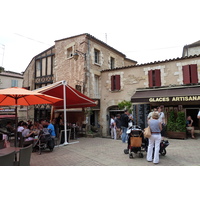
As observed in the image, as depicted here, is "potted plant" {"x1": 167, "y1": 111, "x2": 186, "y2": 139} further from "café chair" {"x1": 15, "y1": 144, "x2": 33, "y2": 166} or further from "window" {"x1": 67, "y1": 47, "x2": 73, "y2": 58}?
"window" {"x1": 67, "y1": 47, "x2": 73, "y2": 58}

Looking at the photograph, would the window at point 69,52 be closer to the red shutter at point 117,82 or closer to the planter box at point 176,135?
the red shutter at point 117,82

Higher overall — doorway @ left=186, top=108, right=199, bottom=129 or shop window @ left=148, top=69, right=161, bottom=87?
shop window @ left=148, top=69, right=161, bottom=87

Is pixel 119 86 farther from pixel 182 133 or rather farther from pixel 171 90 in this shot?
pixel 182 133

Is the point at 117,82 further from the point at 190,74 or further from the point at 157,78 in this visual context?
the point at 190,74

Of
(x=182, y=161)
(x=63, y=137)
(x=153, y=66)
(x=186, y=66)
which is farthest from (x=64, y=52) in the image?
(x=182, y=161)

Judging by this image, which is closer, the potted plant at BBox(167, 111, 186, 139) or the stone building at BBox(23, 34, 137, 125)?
the potted plant at BBox(167, 111, 186, 139)

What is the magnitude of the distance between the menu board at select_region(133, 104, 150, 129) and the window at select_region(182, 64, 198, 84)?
2.81 meters

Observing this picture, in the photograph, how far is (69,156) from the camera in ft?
16.4

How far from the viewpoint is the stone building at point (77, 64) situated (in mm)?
11867

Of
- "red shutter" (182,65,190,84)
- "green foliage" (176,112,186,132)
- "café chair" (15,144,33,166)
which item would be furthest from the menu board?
"café chair" (15,144,33,166)

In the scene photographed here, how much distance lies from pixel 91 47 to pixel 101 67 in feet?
5.87

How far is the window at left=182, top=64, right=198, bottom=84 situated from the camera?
948cm

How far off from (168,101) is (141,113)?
218 cm
